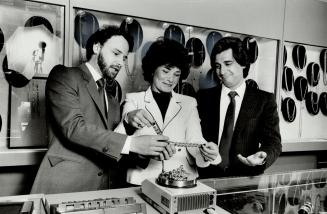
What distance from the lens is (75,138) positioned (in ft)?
7.47

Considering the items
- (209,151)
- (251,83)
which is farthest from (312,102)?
(209,151)

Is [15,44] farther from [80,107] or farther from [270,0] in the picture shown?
[270,0]

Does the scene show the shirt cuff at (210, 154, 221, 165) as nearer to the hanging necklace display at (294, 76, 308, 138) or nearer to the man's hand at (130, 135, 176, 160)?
the man's hand at (130, 135, 176, 160)

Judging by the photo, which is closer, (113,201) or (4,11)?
(113,201)

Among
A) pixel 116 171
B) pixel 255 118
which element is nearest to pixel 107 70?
Answer: pixel 116 171

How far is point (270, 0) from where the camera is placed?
3.76m

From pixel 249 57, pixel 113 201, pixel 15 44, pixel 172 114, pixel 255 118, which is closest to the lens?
pixel 113 201

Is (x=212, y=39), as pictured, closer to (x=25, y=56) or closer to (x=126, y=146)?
(x=126, y=146)

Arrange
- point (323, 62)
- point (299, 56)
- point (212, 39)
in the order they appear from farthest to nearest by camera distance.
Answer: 1. point (323, 62)
2. point (299, 56)
3. point (212, 39)

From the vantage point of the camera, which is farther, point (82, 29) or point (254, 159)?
point (254, 159)

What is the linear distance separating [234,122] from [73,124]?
1544mm

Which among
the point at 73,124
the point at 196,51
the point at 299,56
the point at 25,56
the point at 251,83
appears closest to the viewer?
the point at 73,124

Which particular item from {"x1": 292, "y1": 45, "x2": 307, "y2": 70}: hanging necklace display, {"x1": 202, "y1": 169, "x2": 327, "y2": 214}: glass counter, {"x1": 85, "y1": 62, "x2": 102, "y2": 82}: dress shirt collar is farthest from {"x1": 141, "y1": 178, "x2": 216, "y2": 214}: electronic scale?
{"x1": 292, "y1": 45, "x2": 307, "y2": 70}: hanging necklace display

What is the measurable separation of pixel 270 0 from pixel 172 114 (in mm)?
1990
